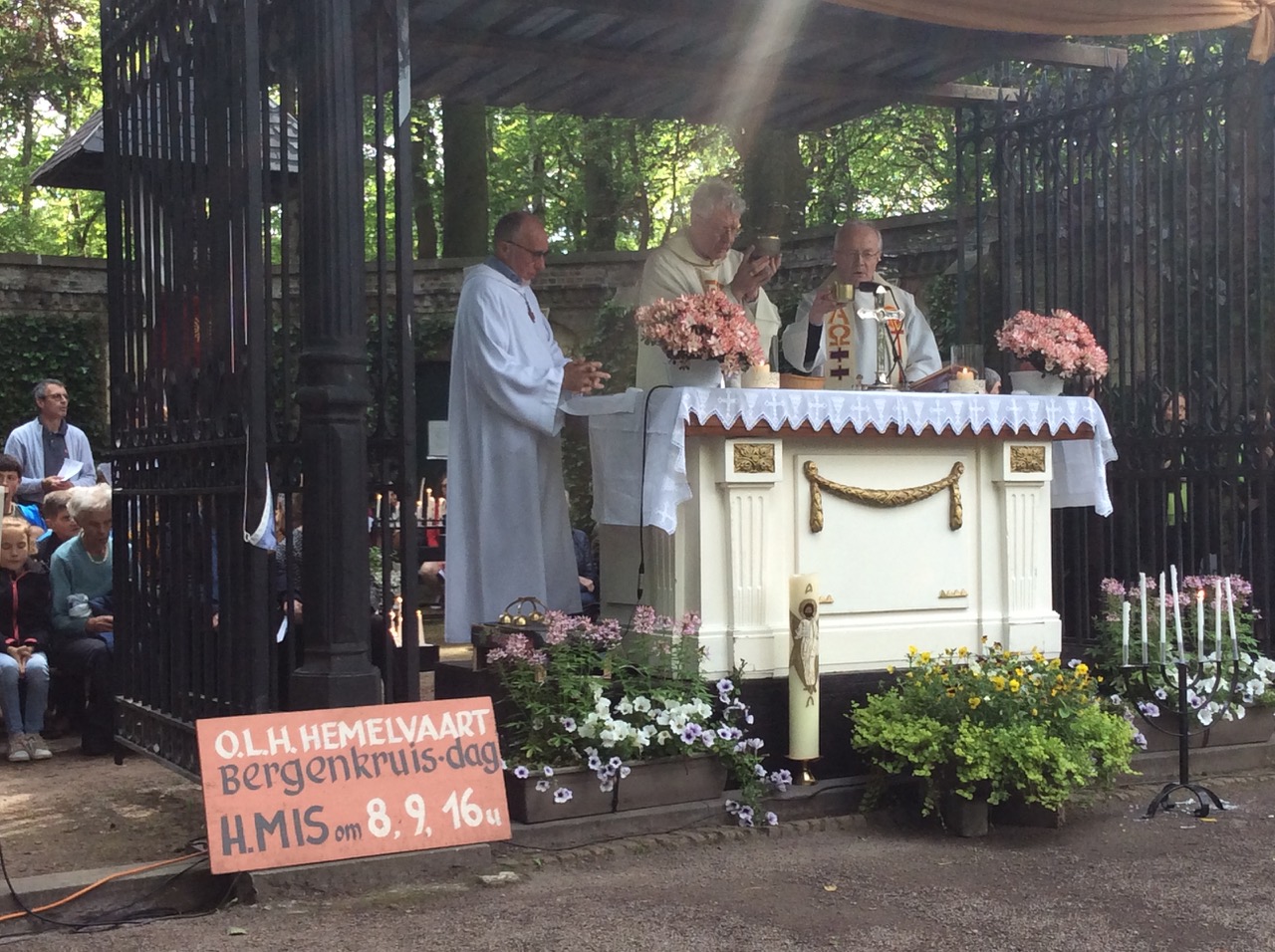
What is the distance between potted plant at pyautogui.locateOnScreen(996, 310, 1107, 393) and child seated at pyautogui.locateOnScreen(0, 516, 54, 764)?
16.5 ft

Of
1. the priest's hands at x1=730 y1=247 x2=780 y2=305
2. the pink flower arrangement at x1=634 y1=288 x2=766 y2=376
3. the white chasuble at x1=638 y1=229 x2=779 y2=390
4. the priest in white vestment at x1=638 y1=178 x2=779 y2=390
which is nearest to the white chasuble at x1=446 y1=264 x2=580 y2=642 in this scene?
the white chasuble at x1=638 y1=229 x2=779 y2=390

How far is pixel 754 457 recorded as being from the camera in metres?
6.35

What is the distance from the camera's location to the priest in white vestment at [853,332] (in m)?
7.47

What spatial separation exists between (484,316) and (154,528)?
1.76m

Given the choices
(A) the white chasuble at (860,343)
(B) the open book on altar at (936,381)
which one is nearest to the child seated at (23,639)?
(A) the white chasuble at (860,343)

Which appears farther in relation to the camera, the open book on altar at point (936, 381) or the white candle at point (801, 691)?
the open book on altar at point (936, 381)

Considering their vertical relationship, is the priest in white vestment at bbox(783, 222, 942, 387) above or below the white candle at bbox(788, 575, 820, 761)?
above

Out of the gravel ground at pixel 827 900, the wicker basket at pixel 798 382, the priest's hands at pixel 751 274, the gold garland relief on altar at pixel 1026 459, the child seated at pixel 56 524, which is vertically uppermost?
the priest's hands at pixel 751 274

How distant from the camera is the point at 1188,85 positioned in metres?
8.02

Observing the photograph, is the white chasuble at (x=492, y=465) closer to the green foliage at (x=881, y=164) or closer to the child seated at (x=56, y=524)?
the child seated at (x=56, y=524)

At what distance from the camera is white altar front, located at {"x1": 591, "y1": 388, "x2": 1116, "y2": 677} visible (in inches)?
249

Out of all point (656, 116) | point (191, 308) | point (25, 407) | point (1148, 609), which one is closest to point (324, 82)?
point (191, 308)

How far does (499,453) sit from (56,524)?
10.6 feet

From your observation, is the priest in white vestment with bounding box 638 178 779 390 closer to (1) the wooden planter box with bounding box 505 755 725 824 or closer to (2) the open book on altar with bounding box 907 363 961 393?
(2) the open book on altar with bounding box 907 363 961 393
